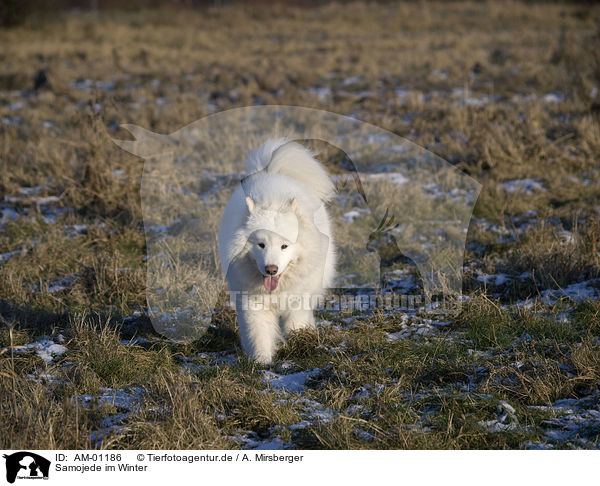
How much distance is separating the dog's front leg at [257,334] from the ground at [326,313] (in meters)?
0.09

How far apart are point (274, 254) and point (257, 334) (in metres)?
0.56

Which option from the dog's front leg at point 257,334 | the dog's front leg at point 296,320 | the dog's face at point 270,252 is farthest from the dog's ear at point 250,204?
the dog's front leg at point 296,320

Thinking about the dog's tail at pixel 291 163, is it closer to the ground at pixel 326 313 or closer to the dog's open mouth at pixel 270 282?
the dog's open mouth at pixel 270 282

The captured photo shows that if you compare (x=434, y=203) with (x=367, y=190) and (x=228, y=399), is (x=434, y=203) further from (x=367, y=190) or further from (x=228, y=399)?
(x=228, y=399)

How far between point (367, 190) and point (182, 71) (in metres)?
8.21

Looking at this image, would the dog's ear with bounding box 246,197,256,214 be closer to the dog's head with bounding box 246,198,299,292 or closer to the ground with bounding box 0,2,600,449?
the dog's head with bounding box 246,198,299,292

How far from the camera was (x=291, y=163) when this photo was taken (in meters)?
3.84
